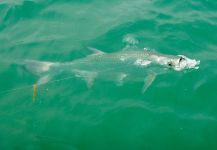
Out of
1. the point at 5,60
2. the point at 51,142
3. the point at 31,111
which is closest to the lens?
the point at 51,142

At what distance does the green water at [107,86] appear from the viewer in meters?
9.85

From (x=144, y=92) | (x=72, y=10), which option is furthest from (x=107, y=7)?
(x=144, y=92)

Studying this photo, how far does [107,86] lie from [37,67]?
77.0 inches

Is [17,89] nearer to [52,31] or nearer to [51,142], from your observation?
[51,142]

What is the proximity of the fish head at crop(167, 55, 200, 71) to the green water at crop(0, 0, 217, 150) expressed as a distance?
0.19 m

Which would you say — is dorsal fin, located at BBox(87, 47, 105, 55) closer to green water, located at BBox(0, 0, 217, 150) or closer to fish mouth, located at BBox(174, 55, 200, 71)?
green water, located at BBox(0, 0, 217, 150)

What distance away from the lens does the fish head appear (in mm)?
11289

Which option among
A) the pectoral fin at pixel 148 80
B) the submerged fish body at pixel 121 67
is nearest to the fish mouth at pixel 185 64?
the submerged fish body at pixel 121 67

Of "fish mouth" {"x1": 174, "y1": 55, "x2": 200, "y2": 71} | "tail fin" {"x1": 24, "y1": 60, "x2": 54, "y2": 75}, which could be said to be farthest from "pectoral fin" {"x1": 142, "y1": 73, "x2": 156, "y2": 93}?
"tail fin" {"x1": 24, "y1": 60, "x2": 54, "y2": 75}

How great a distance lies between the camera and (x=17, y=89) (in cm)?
1134

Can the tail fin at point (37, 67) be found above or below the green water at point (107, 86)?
above

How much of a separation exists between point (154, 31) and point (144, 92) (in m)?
3.32

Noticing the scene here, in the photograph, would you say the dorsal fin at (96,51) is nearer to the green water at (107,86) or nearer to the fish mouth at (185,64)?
the green water at (107,86)

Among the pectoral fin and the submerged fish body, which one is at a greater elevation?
the submerged fish body
